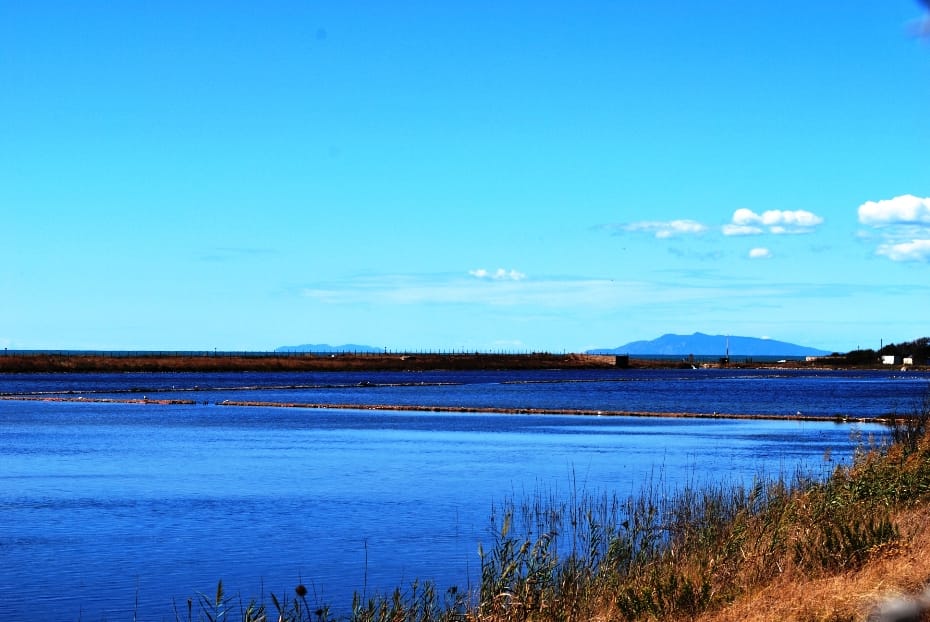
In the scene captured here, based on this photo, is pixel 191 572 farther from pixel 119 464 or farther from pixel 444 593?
pixel 119 464

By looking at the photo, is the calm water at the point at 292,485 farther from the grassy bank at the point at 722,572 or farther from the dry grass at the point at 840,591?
the dry grass at the point at 840,591

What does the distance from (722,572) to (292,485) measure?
20817 mm

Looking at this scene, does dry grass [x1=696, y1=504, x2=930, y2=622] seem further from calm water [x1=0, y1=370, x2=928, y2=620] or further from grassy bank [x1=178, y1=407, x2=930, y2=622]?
calm water [x1=0, y1=370, x2=928, y2=620]

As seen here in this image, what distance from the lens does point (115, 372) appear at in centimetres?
19675

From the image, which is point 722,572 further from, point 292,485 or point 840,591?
point 292,485

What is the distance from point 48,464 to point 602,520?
2387 centimetres

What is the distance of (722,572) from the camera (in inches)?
618

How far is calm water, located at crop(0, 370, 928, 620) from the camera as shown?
66.6ft

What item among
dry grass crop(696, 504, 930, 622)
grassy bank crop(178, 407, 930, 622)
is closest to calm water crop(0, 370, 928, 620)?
grassy bank crop(178, 407, 930, 622)

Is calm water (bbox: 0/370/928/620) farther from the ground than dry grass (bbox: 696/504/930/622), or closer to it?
closer to it

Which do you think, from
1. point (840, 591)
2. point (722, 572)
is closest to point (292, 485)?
point (722, 572)

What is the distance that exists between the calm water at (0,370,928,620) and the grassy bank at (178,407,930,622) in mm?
2284

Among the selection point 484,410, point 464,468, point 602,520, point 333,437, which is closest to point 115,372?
point 484,410

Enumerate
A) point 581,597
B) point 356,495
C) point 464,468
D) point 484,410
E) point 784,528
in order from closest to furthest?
point 581,597
point 784,528
point 356,495
point 464,468
point 484,410
